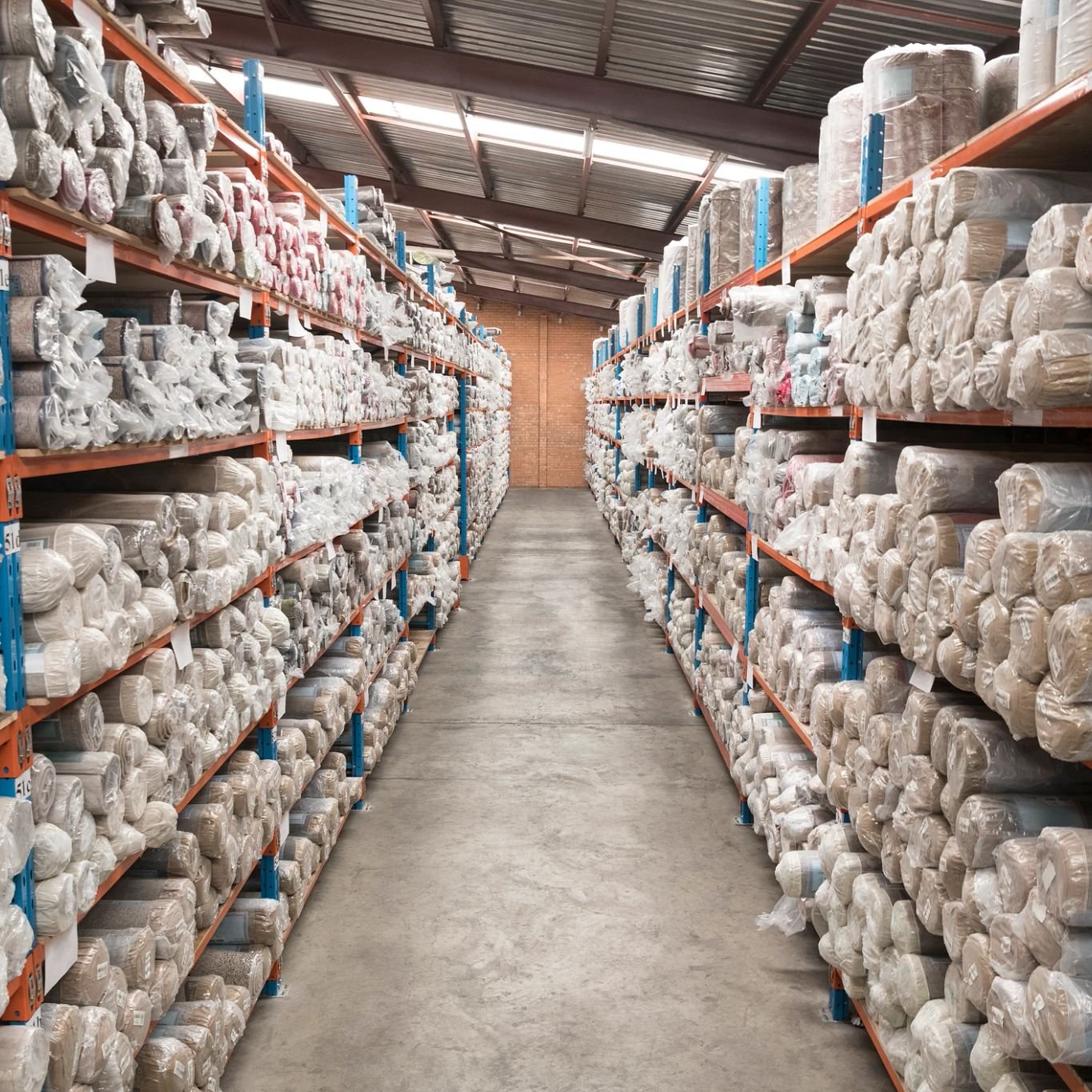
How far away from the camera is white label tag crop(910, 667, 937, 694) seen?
275 cm

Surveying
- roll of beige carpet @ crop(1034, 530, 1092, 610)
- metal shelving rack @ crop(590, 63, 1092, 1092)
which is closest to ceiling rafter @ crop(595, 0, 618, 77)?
metal shelving rack @ crop(590, 63, 1092, 1092)

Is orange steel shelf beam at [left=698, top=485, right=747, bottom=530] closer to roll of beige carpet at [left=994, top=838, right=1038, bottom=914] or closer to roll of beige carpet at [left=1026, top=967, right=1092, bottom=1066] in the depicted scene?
roll of beige carpet at [left=994, top=838, right=1038, bottom=914]

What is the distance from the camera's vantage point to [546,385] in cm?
2650

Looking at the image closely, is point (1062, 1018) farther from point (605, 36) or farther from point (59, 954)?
point (605, 36)

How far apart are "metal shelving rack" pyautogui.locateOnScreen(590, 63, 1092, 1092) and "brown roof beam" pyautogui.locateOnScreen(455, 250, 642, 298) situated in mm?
10084

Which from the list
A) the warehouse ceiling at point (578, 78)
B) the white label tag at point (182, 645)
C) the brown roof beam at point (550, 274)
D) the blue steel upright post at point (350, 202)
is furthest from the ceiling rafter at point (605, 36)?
the brown roof beam at point (550, 274)

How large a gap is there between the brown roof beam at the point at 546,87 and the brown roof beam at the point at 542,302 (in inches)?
634

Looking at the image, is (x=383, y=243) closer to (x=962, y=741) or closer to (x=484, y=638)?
(x=484, y=638)

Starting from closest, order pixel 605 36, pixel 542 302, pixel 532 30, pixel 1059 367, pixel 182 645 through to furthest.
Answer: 1. pixel 1059 367
2. pixel 182 645
3. pixel 605 36
4. pixel 532 30
5. pixel 542 302

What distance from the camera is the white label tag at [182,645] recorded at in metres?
3.00

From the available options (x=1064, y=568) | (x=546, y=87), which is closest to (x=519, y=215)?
(x=546, y=87)

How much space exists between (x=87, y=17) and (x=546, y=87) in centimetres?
536

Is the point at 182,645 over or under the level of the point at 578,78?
under

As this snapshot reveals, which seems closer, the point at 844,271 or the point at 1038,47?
the point at 1038,47
